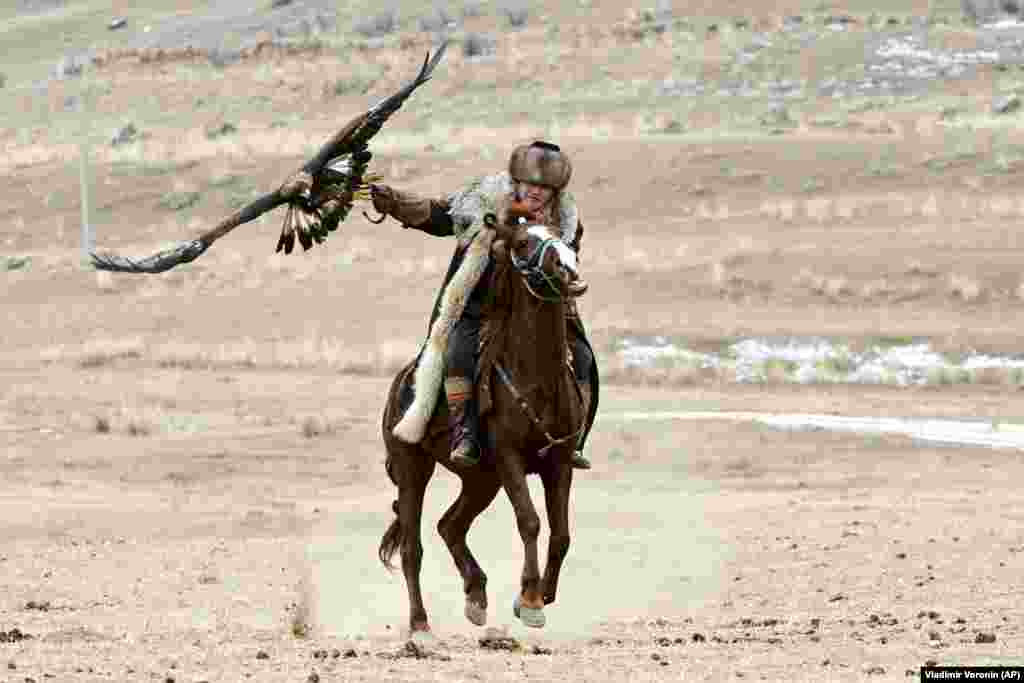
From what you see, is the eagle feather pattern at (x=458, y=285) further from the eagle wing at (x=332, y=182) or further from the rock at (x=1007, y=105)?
the rock at (x=1007, y=105)

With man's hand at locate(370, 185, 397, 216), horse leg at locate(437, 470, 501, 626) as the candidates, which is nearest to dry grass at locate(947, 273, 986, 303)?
horse leg at locate(437, 470, 501, 626)

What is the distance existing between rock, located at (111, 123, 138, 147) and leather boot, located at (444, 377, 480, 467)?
52984mm

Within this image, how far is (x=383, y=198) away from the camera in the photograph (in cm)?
1331

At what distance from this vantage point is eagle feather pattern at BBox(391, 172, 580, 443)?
501 inches

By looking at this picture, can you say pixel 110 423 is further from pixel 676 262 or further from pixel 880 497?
pixel 676 262

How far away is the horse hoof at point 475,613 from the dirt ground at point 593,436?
1.52 ft

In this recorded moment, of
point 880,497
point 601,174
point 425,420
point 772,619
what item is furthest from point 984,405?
point 601,174

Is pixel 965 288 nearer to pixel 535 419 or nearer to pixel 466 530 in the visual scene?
pixel 466 530

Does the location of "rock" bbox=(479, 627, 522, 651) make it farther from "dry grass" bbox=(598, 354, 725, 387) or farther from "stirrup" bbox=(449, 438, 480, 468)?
"dry grass" bbox=(598, 354, 725, 387)

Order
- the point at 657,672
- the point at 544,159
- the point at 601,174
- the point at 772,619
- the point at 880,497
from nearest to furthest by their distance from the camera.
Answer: the point at 657,672, the point at 544,159, the point at 772,619, the point at 880,497, the point at 601,174

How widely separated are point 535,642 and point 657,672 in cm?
288

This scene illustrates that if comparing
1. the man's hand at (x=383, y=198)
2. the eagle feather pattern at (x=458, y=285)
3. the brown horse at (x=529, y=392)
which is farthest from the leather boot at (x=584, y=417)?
the man's hand at (x=383, y=198)

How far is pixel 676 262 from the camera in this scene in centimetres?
3862

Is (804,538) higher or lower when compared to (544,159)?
lower
